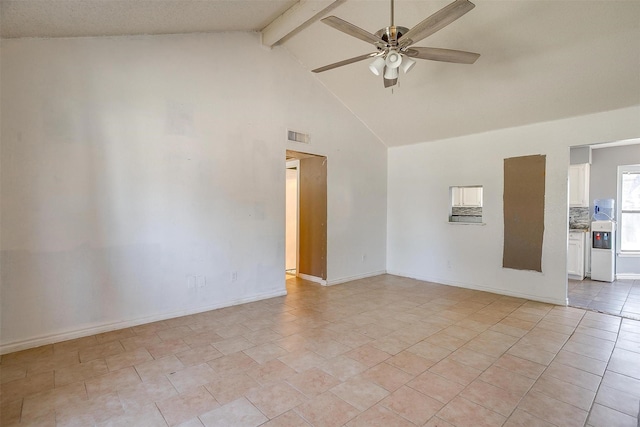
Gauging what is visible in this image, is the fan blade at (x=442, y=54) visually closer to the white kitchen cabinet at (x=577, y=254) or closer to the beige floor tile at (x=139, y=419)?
the beige floor tile at (x=139, y=419)

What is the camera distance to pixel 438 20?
7.52 ft

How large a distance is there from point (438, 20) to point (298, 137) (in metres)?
2.89

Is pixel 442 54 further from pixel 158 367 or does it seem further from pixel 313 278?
pixel 313 278

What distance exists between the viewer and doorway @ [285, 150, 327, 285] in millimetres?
5402

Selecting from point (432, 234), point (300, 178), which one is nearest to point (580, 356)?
point (432, 234)

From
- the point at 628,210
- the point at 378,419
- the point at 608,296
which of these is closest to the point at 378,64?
the point at 378,419

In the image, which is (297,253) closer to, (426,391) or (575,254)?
(426,391)

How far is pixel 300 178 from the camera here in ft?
19.3

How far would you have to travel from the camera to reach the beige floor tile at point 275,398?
2.05 metres

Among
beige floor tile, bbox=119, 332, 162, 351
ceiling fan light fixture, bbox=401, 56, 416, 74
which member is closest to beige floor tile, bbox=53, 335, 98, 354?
beige floor tile, bbox=119, 332, 162, 351

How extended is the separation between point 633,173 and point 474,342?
5715 millimetres

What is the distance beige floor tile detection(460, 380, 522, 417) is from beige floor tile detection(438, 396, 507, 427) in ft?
0.19

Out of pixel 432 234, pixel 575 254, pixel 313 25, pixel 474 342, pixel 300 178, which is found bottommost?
pixel 474 342

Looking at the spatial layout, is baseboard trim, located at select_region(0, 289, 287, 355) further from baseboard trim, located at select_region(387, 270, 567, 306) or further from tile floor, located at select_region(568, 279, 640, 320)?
tile floor, located at select_region(568, 279, 640, 320)
